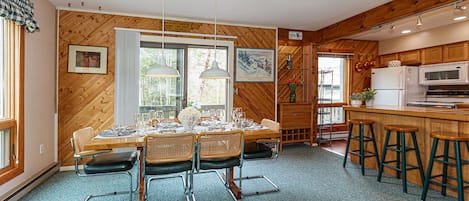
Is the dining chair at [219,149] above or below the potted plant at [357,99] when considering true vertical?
below

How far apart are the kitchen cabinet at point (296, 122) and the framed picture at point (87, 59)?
3385 mm

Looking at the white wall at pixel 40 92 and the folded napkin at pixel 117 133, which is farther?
the white wall at pixel 40 92

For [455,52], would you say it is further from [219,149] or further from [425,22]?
[219,149]

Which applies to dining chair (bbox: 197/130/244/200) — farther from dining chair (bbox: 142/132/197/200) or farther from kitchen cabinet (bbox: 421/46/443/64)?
kitchen cabinet (bbox: 421/46/443/64)

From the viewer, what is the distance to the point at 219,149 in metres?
2.65

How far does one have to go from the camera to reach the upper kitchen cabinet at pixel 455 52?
492 cm

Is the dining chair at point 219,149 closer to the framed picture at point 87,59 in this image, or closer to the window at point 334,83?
the framed picture at point 87,59

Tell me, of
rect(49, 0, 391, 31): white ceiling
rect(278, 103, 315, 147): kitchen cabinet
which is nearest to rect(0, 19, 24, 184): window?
rect(49, 0, 391, 31): white ceiling

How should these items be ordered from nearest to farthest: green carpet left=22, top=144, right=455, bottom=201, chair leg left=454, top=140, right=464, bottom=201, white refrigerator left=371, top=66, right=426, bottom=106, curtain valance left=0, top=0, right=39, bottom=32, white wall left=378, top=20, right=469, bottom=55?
curtain valance left=0, top=0, right=39, bottom=32 → chair leg left=454, top=140, right=464, bottom=201 → green carpet left=22, top=144, right=455, bottom=201 → white wall left=378, top=20, right=469, bottom=55 → white refrigerator left=371, top=66, right=426, bottom=106

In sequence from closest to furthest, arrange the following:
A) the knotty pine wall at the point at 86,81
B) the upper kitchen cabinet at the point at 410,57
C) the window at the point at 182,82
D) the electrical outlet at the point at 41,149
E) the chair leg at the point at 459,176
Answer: the chair leg at the point at 459,176
the electrical outlet at the point at 41,149
the knotty pine wall at the point at 86,81
the window at the point at 182,82
the upper kitchen cabinet at the point at 410,57

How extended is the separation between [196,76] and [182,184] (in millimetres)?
2119

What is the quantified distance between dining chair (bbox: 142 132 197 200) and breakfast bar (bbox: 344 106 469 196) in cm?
283

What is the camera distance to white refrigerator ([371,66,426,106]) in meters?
5.54

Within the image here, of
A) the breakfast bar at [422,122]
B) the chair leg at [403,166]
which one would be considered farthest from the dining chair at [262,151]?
the breakfast bar at [422,122]
